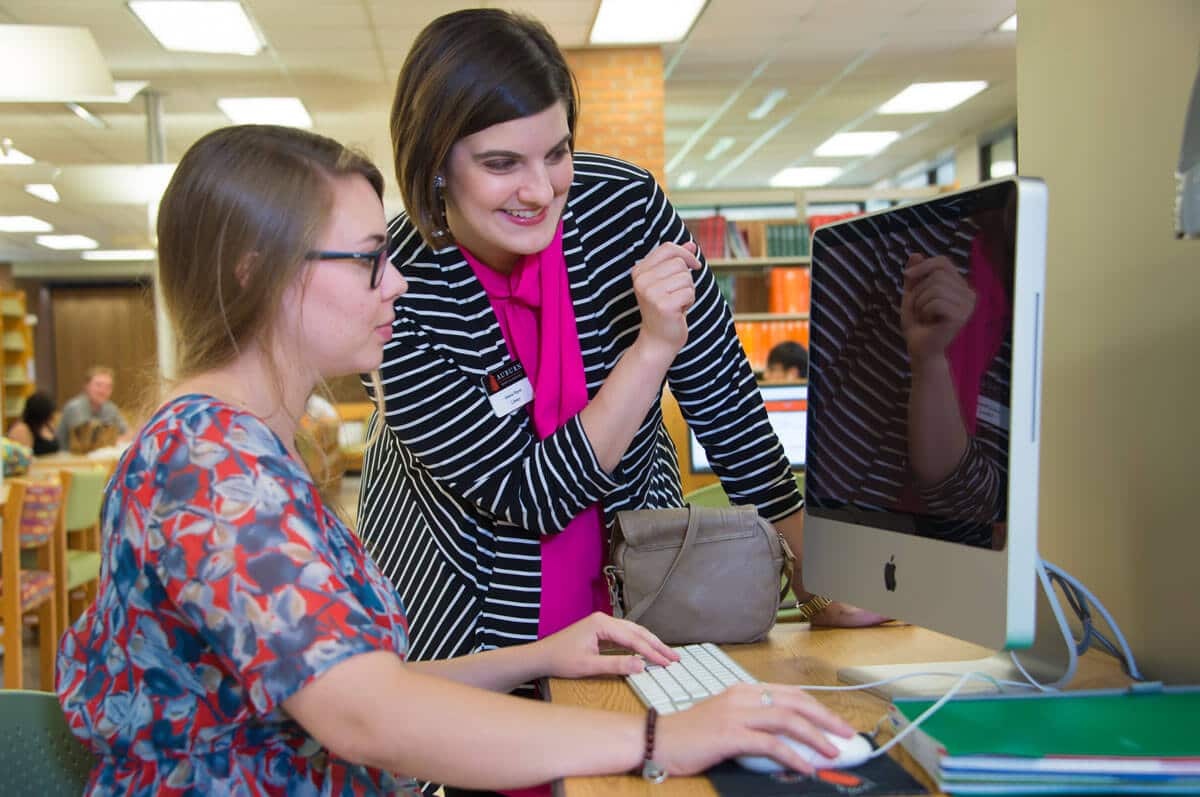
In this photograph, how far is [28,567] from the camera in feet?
16.0

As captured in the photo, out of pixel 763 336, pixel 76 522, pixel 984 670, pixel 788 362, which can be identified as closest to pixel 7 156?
pixel 76 522

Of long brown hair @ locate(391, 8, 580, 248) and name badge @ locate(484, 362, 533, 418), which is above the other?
long brown hair @ locate(391, 8, 580, 248)

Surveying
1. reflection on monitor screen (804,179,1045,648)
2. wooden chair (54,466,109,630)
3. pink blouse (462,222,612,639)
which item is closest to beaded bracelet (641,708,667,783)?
reflection on monitor screen (804,179,1045,648)

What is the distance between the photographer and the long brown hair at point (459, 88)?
1232 mm

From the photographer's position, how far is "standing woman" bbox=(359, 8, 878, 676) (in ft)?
4.16

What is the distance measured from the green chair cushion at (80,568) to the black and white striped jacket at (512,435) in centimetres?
400

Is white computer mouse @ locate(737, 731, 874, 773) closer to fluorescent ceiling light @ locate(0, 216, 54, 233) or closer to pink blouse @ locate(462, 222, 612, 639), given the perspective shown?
pink blouse @ locate(462, 222, 612, 639)

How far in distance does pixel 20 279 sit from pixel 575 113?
1757cm

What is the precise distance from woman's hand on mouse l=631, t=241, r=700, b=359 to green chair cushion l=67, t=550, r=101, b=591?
4.34 m

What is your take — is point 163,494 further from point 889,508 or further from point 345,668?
point 889,508

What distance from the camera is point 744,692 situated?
0.86m

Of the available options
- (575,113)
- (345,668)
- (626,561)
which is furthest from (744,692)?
(575,113)

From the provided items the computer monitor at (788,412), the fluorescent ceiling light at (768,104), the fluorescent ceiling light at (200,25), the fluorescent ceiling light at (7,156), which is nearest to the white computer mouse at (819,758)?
the computer monitor at (788,412)

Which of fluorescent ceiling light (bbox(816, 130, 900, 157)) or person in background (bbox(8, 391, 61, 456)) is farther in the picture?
fluorescent ceiling light (bbox(816, 130, 900, 157))
